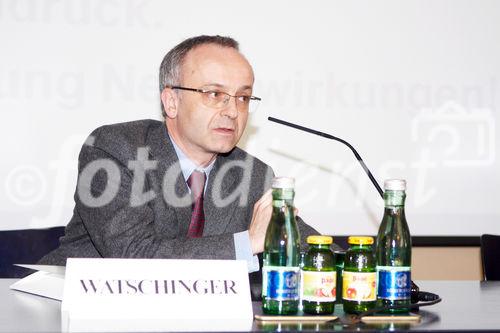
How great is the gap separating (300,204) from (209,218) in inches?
40.4

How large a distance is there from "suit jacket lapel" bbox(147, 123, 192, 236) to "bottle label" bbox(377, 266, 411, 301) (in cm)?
91

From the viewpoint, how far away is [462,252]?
3559 mm

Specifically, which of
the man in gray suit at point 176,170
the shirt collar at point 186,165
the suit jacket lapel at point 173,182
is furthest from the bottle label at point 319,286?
the shirt collar at point 186,165

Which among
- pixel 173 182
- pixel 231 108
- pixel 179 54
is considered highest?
pixel 179 54

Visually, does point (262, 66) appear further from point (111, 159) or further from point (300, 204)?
point (111, 159)

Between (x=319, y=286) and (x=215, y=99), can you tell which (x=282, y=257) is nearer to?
(x=319, y=286)

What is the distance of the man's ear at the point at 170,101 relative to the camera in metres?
2.49

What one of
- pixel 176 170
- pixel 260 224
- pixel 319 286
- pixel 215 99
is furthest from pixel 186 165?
→ pixel 319 286

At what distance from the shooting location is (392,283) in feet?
4.97

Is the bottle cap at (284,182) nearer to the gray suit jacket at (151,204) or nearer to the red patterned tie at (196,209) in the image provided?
the gray suit jacket at (151,204)

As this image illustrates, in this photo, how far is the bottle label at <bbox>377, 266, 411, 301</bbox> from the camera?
1514mm

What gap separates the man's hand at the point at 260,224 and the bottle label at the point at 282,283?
1.42 ft

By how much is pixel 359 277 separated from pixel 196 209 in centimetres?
99

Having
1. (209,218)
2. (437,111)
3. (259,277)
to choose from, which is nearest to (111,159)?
(209,218)
